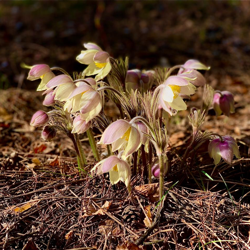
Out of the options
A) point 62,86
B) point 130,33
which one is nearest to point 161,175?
point 62,86

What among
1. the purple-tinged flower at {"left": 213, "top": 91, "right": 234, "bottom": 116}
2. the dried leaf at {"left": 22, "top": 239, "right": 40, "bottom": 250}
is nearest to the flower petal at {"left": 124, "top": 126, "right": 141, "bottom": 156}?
the dried leaf at {"left": 22, "top": 239, "right": 40, "bottom": 250}

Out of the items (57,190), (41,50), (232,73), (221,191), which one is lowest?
(232,73)

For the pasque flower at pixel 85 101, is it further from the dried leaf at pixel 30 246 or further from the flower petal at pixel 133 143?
the dried leaf at pixel 30 246

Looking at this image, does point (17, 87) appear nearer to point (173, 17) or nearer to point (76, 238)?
point (76, 238)

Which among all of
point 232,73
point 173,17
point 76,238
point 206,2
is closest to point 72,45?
point 173,17

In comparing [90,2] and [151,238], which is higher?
[151,238]

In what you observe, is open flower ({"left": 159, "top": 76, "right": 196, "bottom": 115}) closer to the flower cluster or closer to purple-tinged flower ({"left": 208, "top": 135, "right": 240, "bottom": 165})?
the flower cluster

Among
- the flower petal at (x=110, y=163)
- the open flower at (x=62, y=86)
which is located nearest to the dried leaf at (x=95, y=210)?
the flower petal at (x=110, y=163)
